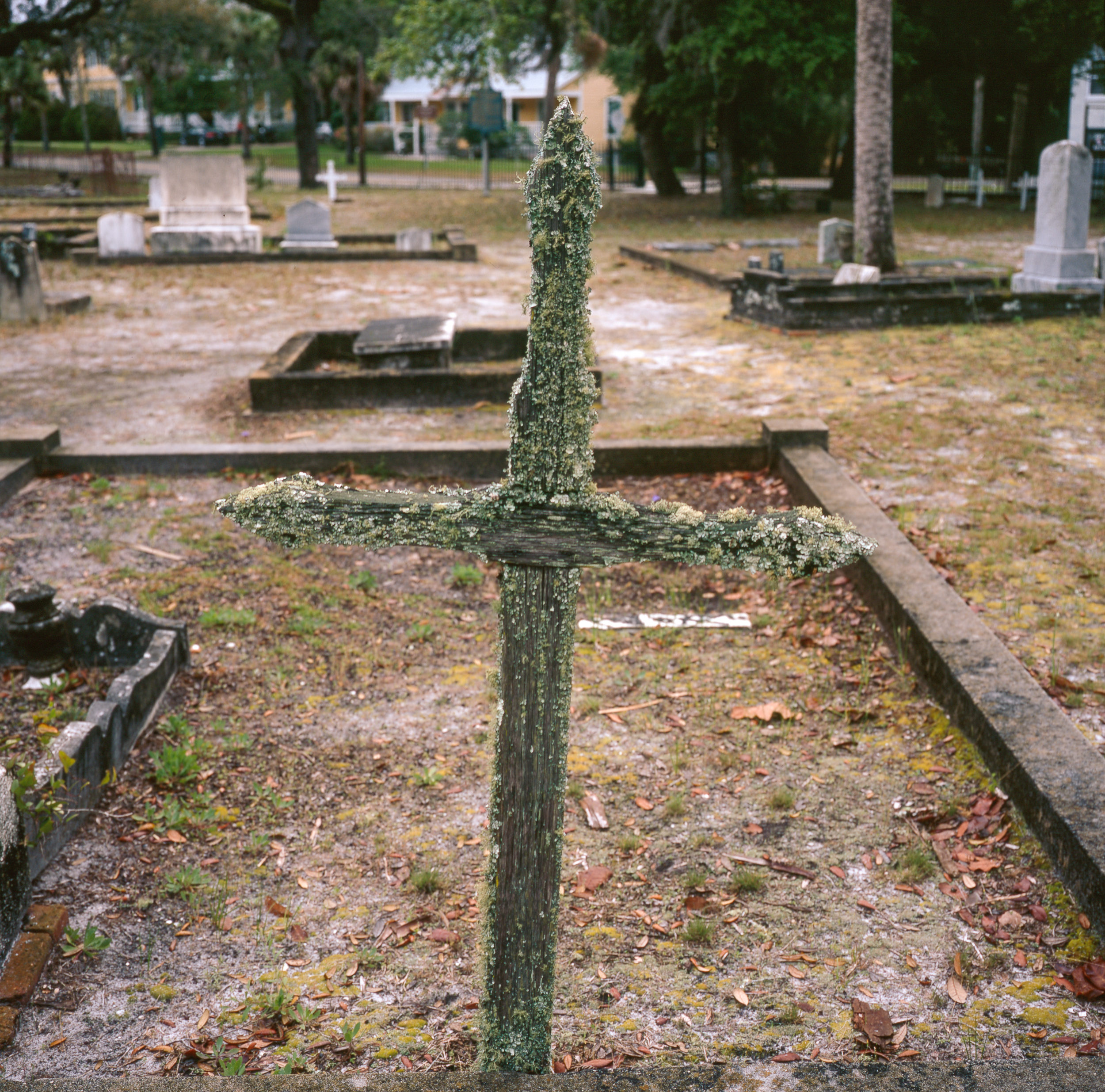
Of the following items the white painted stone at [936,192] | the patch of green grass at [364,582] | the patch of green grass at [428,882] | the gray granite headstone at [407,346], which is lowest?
the patch of green grass at [428,882]

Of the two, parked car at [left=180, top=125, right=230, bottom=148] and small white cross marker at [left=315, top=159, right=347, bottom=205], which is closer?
small white cross marker at [left=315, top=159, right=347, bottom=205]

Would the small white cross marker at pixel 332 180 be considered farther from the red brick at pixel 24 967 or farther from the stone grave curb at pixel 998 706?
the red brick at pixel 24 967

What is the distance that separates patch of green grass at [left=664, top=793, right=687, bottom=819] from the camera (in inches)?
162

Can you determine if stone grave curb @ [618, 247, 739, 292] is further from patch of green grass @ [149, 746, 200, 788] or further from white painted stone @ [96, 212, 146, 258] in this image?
patch of green grass @ [149, 746, 200, 788]

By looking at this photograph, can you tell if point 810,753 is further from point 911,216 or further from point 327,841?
point 911,216

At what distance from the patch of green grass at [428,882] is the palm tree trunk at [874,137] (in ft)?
43.9

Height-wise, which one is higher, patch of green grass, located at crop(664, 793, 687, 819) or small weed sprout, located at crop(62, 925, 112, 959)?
small weed sprout, located at crop(62, 925, 112, 959)

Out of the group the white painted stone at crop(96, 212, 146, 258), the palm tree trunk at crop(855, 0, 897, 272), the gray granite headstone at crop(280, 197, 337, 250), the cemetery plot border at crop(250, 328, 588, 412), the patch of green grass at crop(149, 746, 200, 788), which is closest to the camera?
the patch of green grass at crop(149, 746, 200, 788)

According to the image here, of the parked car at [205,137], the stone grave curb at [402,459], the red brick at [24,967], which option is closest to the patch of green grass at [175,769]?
the red brick at [24,967]

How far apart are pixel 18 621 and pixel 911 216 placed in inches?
1003

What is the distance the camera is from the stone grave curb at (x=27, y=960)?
3.06m

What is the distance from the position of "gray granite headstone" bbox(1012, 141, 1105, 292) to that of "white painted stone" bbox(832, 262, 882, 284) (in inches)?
69.1

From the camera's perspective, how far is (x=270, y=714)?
4883mm

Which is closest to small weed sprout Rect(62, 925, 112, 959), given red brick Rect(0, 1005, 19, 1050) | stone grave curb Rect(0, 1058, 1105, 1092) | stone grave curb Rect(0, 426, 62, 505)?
red brick Rect(0, 1005, 19, 1050)
